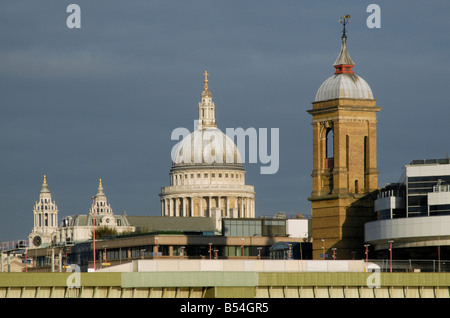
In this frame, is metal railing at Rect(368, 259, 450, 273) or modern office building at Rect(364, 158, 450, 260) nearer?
metal railing at Rect(368, 259, 450, 273)

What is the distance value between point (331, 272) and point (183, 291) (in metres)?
13.5

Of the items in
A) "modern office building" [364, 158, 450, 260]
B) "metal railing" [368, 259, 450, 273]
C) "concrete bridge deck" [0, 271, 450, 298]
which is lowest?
"concrete bridge deck" [0, 271, 450, 298]

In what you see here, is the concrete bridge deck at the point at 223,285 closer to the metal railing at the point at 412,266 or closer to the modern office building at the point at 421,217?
the metal railing at the point at 412,266

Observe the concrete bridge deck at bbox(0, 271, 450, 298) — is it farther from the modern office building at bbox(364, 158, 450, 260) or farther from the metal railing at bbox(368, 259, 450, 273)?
the modern office building at bbox(364, 158, 450, 260)

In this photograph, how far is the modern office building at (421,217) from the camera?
191000 millimetres

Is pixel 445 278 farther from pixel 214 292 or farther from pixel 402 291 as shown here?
pixel 214 292

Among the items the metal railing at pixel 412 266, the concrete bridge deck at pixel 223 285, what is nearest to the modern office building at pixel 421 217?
the metal railing at pixel 412 266

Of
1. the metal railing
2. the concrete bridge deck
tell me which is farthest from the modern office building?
the concrete bridge deck

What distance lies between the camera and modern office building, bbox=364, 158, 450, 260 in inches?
7520

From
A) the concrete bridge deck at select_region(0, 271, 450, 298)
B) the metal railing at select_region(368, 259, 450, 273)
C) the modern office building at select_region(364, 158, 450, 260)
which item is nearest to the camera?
the concrete bridge deck at select_region(0, 271, 450, 298)

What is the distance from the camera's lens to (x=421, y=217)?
193 m

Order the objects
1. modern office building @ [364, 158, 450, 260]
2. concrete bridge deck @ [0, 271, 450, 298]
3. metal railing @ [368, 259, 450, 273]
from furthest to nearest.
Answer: modern office building @ [364, 158, 450, 260], metal railing @ [368, 259, 450, 273], concrete bridge deck @ [0, 271, 450, 298]

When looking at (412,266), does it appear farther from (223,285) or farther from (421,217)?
(223,285)
